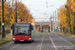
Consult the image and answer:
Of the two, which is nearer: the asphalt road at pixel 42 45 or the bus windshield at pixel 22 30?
the asphalt road at pixel 42 45

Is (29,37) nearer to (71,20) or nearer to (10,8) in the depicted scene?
(10,8)

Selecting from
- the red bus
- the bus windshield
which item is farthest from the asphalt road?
the bus windshield

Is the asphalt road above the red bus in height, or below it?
below

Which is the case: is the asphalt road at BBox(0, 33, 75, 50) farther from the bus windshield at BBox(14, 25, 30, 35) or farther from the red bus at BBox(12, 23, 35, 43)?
the bus windshield at BBox(14, 25, 30, 35)

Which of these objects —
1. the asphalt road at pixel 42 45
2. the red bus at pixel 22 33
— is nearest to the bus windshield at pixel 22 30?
the red bus at pixel 22 33

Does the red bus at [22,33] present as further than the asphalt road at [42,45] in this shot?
Yes

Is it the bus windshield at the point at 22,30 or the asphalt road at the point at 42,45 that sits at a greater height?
the bus windshield at the point at 22,30

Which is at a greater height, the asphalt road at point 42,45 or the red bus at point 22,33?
the red bus at point 22,33

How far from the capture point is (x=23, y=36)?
24.6m

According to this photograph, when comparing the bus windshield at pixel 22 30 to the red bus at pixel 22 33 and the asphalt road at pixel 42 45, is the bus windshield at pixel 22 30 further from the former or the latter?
the asphalt road at pixel 42 45

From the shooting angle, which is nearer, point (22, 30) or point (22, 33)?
point (22, 33)

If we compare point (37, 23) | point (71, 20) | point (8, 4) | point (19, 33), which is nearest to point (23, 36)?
point (19, 33)

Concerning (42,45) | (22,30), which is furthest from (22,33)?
(42,45)

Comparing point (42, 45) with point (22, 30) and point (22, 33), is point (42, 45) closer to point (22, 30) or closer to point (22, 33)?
point (22, 33)
